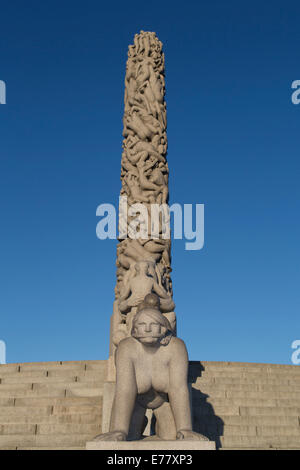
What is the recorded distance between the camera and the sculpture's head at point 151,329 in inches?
164

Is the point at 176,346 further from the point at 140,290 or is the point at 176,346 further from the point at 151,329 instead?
the point at 140,290

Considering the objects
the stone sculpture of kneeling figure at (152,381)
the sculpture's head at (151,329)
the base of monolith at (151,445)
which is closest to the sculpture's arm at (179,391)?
the stone sculpture of kneeling figure at (152,381)

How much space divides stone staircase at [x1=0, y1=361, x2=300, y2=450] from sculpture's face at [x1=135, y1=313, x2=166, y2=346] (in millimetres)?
2175

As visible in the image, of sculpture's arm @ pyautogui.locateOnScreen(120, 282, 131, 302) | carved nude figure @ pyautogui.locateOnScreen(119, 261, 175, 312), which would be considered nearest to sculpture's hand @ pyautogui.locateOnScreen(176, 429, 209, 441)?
carved nude figure @ pyautogui.locateOnScreen(119, 261, 175, 312)

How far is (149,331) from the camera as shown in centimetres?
418

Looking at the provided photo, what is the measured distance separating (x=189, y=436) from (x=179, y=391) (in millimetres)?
350

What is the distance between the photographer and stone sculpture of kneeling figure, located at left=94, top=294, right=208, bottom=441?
4.05m

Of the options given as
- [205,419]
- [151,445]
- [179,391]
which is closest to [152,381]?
[179,391]

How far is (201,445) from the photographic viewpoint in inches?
150

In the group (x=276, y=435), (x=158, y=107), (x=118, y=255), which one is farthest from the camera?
(x=158, y=107)

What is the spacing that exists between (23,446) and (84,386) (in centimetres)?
191

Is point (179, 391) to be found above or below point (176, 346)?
below
